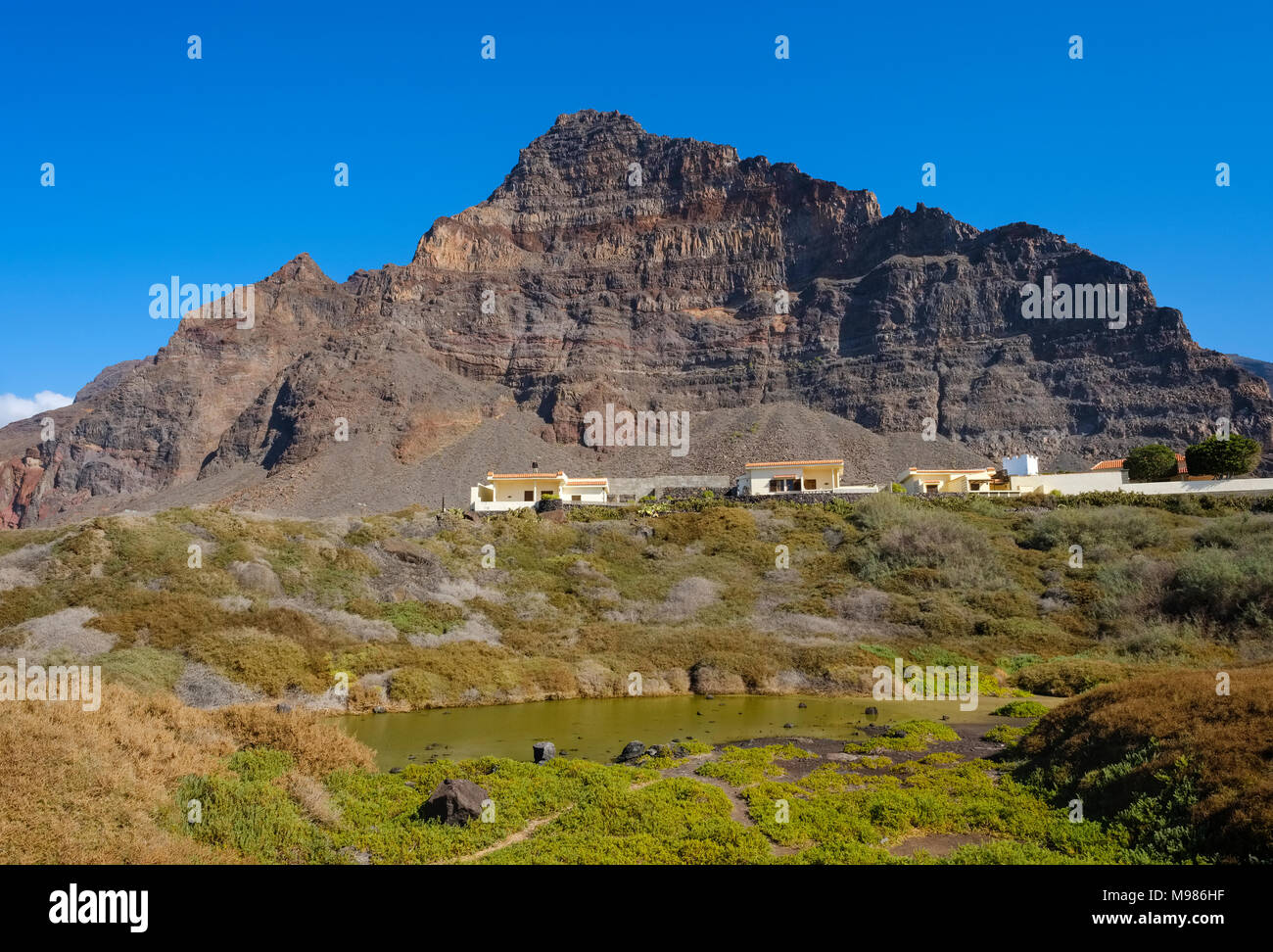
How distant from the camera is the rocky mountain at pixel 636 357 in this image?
98938 millimetres

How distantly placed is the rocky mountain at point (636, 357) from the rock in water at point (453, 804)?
75883mm

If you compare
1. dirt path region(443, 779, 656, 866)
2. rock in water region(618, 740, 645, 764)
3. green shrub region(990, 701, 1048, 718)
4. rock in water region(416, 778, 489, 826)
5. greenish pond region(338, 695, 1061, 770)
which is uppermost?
rock in water region(416, 778, 489, 826)

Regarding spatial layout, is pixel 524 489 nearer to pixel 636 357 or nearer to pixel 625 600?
pixel 625 600

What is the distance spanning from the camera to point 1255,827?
8.26 meters

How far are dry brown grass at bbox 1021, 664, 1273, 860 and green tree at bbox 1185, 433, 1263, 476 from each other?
3993 centimetres

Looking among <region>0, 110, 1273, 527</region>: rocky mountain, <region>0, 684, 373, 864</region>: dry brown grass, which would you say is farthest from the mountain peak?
<region>0, 684, 373, 864</region>: dry brown grass

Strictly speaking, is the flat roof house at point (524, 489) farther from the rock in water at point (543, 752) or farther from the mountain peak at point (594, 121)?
the mountain peak at point (594, 121)

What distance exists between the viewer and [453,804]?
1098cm

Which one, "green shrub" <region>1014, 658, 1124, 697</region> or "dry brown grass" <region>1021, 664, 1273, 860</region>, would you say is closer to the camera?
"dry brown grass" <region>1021, 664, 1273, 860</region>

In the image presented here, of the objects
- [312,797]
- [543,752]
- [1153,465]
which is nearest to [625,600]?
[543,752]

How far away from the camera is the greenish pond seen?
1684 centimetres

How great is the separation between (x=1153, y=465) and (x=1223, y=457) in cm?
400

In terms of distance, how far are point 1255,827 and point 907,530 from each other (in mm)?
28687

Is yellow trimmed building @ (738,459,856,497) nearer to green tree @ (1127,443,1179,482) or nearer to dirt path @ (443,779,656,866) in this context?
green tree @ (1127,443,1179,482)
